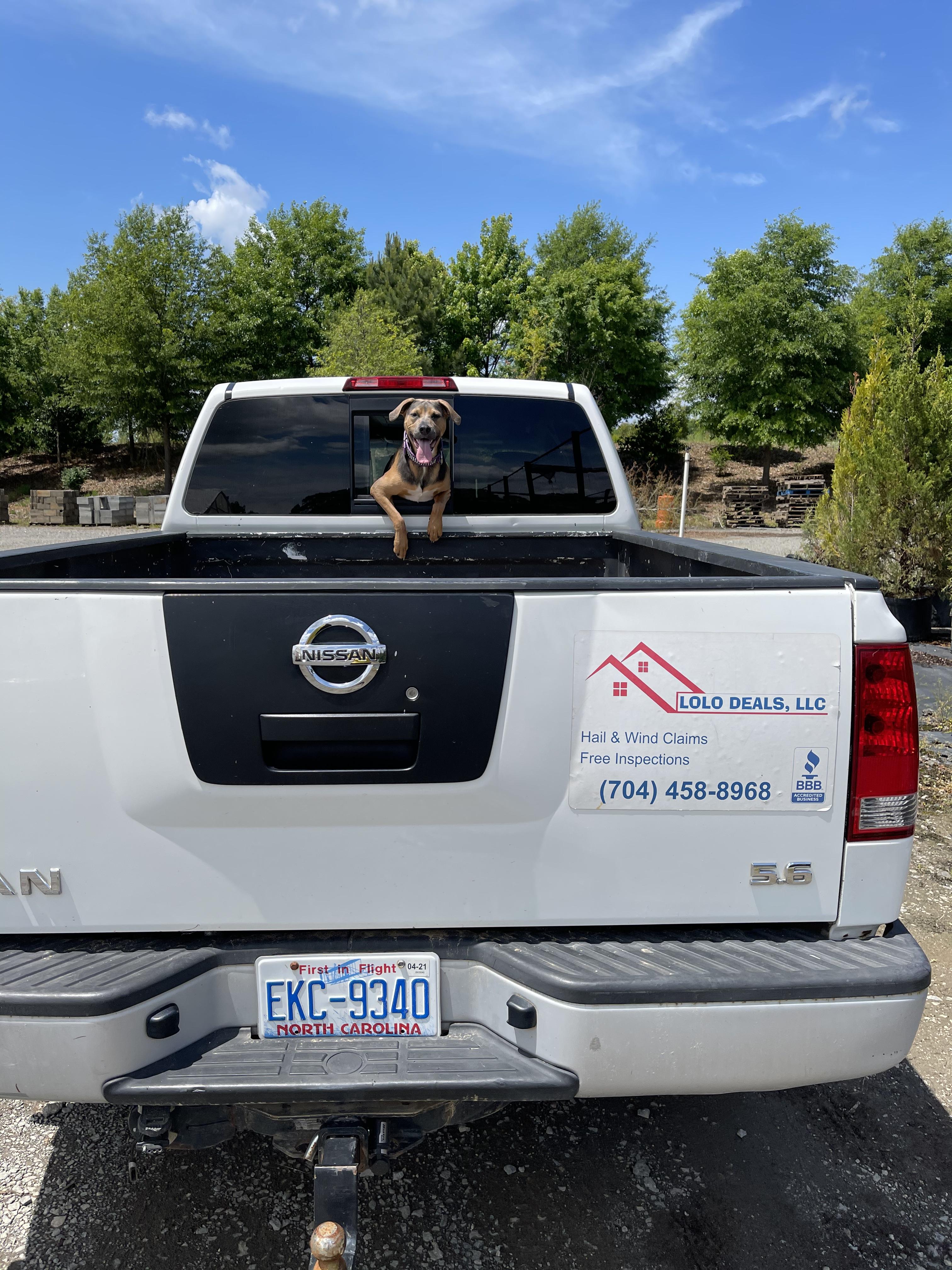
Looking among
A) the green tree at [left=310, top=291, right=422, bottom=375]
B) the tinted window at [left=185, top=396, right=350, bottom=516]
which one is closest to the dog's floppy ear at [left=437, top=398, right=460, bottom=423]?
the tinted window at [left=185, top=396, right=350, bottom=516]

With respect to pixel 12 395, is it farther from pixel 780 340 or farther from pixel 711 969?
pixel 711 969

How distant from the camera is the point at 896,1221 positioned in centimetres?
219

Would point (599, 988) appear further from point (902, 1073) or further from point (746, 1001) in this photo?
point (902, 1073)

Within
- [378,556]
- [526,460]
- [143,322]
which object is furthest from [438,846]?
[143,322]

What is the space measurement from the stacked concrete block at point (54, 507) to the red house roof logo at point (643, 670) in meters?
26.9

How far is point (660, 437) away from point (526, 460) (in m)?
45.3

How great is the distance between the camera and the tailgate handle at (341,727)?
5.46 feet

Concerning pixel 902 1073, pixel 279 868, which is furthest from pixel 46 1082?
pixel 902 1073

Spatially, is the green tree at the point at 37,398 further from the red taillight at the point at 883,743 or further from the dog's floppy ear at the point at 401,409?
the red taillight at the point at 883,743

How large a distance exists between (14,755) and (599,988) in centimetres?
130

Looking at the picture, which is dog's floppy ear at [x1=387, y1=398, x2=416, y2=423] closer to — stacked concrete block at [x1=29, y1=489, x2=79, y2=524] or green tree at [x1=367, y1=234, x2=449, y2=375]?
stacked concrete block at [x1=29, y1=489, x2=79, y2=524]

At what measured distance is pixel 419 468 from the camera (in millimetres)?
3502

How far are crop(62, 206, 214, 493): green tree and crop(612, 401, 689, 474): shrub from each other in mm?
23799

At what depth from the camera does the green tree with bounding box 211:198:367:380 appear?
33312mm
